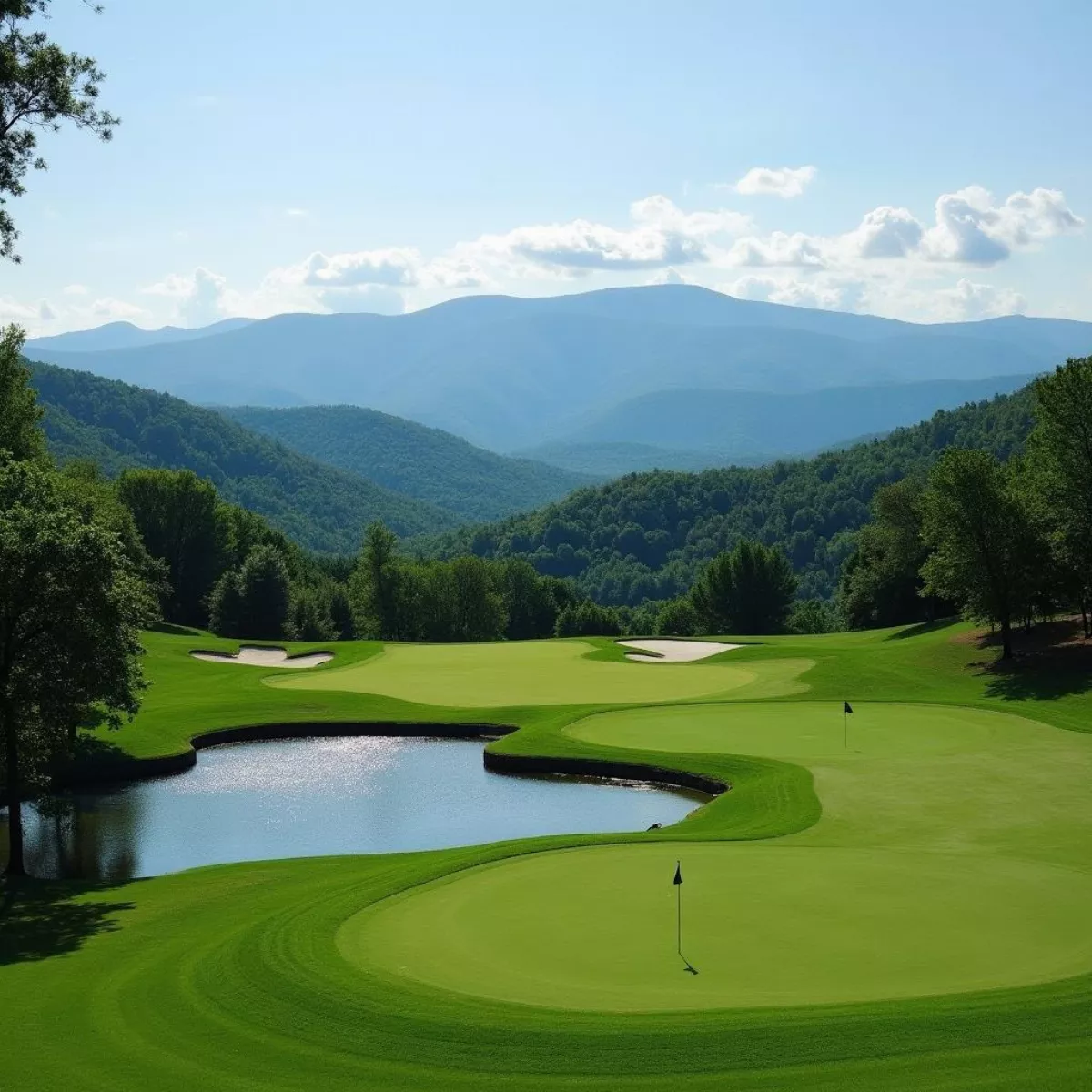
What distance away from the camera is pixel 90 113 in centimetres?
2353

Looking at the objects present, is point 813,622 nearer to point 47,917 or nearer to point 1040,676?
point 1040,676

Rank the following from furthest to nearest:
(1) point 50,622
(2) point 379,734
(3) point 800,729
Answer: (2) point 379,734, (3) point 800,729, (1) point 50,622

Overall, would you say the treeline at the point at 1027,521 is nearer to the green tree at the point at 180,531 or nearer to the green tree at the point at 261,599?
the green tree at the point at 261,599

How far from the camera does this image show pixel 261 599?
7694 centimetres

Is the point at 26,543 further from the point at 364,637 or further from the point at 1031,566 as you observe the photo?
the point at 364,637

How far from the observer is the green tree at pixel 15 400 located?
168 feet

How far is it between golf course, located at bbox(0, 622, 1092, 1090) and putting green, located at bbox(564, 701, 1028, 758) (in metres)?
0.37

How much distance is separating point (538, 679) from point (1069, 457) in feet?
73.3

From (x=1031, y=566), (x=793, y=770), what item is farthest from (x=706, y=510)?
(x=793, y=770)

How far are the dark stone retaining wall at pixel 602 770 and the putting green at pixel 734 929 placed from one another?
418 inches

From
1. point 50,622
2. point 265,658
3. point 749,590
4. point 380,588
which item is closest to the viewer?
point 50,622

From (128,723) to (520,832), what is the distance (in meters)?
17.2

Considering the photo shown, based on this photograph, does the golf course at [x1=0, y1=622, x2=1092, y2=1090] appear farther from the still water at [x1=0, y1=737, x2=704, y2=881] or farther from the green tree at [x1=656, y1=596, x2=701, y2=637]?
the green tree at [x1=656, y1=596, x2=701, y2=637]

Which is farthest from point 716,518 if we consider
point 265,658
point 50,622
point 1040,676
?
point 50,622
